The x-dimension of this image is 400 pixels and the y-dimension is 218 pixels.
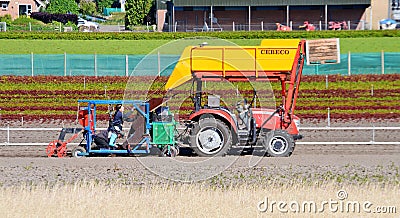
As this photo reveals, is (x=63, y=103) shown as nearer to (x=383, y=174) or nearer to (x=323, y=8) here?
(x=383, y=174)

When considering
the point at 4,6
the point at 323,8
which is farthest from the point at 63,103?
the point at 4,6

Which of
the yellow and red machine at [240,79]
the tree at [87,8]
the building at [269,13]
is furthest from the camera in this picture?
the tree at [87,8]

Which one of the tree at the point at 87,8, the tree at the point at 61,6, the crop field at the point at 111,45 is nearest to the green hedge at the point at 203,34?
the crop field at the point at 111,45

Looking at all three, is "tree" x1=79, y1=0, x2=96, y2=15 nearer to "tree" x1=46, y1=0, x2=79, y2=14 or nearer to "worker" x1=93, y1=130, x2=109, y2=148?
"tree" x1=46, y1=0, x2=79, y2=14

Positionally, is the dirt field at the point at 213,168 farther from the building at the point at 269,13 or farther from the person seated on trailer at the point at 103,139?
the building at the point at 269,13

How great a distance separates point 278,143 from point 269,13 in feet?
138

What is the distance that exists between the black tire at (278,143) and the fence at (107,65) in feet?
65.6

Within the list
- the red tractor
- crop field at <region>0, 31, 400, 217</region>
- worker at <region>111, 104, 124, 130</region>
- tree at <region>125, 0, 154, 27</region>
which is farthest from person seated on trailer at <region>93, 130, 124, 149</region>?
tree at <region>125, 0, 154, 27</region>

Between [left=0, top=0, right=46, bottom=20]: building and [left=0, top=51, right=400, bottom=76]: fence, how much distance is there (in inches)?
1424

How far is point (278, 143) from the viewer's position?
67.7 ft

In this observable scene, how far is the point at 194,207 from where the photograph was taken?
43.3 ft

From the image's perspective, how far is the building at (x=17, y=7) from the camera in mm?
77062

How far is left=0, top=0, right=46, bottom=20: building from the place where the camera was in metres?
77.1

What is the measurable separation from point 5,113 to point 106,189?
18765 mm
